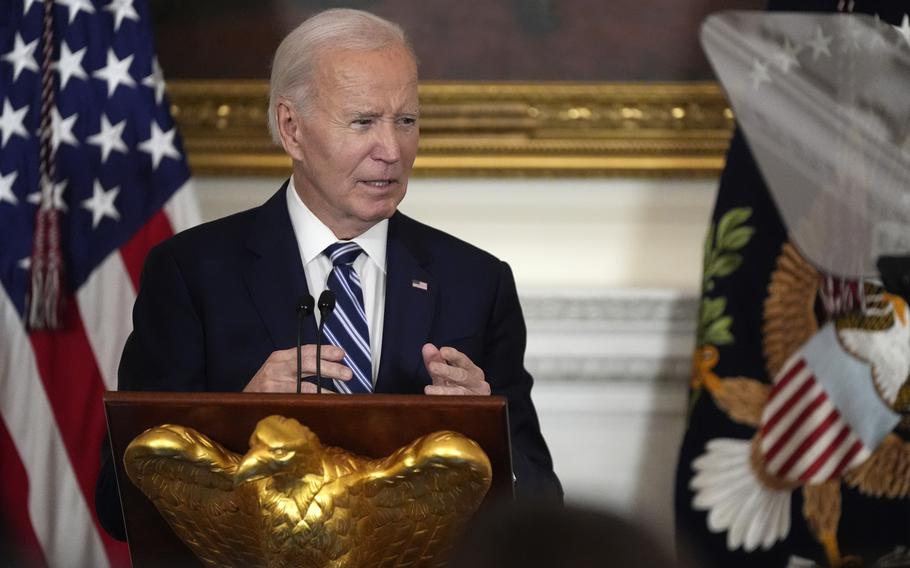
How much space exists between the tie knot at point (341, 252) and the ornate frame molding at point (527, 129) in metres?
1.61

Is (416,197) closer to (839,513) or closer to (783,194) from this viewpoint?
(783,194)

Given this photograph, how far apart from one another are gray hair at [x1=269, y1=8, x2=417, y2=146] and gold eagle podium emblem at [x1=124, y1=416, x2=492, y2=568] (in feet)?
3.23

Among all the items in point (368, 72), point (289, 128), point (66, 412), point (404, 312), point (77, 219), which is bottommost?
point (66, 412)

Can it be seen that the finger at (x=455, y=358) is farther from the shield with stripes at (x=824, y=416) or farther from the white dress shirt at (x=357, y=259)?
the shield with stripes at (x=824, y=416)

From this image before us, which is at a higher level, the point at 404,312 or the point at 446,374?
the point at 446,374

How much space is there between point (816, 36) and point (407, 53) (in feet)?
5.19

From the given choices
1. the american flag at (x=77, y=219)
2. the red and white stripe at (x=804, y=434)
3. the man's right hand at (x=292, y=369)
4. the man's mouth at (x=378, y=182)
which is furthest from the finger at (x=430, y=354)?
the american flag at (x=77, y=219)

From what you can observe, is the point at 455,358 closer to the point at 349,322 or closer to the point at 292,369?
the point at 292,369

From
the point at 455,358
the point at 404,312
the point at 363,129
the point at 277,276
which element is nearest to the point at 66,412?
the point at 277,276

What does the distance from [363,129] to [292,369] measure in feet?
2.09

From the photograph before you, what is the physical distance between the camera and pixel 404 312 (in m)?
2.95

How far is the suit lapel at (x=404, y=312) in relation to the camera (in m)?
2.89

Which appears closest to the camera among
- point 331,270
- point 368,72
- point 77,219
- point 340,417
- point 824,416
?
point 340,417

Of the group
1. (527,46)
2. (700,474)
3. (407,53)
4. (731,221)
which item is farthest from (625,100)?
(407,53)
